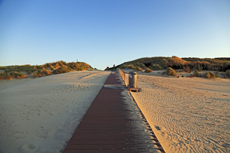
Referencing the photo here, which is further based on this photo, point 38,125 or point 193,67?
point 193,67

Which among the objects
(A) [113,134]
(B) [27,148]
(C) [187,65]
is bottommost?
(B) [27,148]

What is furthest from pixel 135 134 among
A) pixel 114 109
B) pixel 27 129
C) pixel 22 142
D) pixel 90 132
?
pixel 27 129

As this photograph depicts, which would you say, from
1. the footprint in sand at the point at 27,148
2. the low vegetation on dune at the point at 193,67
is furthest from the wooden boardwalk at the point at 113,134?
the low vegetation on dune at the point at 193,67

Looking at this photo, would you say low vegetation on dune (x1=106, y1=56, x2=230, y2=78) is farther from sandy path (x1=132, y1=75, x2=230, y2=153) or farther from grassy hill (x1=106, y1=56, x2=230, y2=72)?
sandy path (x1=132, y1=75, x2=230, y2=153)

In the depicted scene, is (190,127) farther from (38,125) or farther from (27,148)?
(38,125)

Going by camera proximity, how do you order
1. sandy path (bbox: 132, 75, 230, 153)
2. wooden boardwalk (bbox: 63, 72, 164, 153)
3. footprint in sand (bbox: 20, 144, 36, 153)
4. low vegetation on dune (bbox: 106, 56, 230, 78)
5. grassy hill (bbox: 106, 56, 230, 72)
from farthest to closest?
grassy hill (bbox: 106, 56, 230, 72) < low vegetation on dune (bbox: 106, 56, 230, 78) < sandy path (bbox: 132, 75, 230, 153) < footprint in sand (bbox: 20, 144, 36, 153) < wooden boardwalk (bbox: 63, 72, 164, 153)

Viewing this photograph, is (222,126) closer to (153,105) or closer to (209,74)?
(153,105)

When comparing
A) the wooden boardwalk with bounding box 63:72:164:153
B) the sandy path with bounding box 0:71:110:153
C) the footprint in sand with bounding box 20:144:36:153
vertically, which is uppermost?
the wooden boardwalk with bounding box 63:72:164:153

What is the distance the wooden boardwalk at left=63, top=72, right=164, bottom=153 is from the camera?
2.74 meters

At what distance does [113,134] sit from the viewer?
3.26 meters

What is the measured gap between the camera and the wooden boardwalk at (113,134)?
108 inches

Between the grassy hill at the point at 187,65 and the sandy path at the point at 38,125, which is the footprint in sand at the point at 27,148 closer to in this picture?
the sandy path at the point at 38,125

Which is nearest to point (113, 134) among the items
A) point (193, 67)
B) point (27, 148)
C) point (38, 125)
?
point (27, 148)

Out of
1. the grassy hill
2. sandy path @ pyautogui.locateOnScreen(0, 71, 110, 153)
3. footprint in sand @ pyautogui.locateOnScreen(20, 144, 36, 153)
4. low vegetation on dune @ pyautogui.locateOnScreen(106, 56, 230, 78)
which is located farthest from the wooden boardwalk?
the grassy hill
